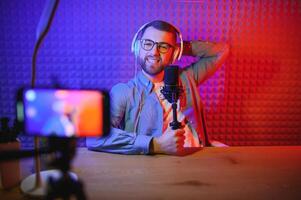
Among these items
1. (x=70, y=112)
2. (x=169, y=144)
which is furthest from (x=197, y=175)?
(x=70, y=112)

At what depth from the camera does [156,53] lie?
5.56ft

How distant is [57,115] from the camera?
598mm

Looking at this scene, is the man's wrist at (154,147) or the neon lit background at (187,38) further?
the neon lit background at (187,38)

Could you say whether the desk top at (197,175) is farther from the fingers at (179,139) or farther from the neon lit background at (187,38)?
the neon lit background at (187,38)

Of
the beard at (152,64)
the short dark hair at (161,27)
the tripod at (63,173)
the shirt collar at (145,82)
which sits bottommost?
the tripod at (63,173)

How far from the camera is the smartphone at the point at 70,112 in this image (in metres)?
0.59

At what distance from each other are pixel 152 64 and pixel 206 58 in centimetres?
45

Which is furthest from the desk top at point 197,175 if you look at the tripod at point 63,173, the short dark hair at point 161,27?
the short dark hair at point 161,27

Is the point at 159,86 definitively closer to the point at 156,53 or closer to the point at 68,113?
the point at 156,53

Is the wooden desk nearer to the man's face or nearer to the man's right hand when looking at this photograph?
the man's right hand

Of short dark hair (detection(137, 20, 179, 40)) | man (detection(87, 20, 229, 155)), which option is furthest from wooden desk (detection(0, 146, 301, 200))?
short dark hair (detection(137, 20, 179, 40))

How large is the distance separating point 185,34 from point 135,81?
1.90ft

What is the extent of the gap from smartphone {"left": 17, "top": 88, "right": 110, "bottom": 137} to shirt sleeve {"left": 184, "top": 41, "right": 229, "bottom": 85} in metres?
1.40

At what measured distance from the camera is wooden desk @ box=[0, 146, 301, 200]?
2.78 feet
